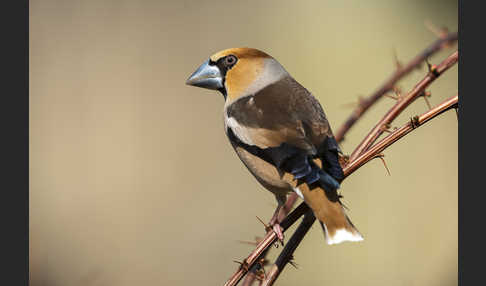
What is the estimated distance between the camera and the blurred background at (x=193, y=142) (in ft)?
13.2

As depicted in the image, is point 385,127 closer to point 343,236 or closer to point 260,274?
point 343,236

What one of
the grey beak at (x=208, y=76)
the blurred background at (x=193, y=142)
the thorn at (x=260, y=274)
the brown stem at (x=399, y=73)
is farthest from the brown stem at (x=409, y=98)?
the blurred background at (x=193, y=142)

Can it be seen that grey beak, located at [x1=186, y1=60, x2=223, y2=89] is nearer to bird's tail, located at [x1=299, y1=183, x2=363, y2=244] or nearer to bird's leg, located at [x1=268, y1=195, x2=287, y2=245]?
bird's leg, located at [x1=268, y1=195, x2=287, y2=245]

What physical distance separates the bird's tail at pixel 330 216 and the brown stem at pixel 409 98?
0.28 metres

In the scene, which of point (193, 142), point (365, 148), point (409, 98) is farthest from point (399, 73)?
point (193, 142)

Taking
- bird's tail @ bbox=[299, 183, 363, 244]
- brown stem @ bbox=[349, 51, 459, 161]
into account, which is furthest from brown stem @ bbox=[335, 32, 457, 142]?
bird's tail @ bbox=[299, 183, 363, 244]

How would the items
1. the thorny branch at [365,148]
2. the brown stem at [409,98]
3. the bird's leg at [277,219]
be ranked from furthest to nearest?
the bird's leg at [277,219] < the brown stem at [409,98] < the thorny branch at [365,148]

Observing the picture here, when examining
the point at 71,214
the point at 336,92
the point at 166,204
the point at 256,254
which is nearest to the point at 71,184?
the point at 71,214

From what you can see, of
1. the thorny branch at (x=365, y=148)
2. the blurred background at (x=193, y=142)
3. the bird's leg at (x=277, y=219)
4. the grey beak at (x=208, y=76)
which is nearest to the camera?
the thorny branch at (x=365, y=148)

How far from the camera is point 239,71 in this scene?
289cm

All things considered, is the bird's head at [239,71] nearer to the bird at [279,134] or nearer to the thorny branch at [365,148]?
the bird at [279,134]

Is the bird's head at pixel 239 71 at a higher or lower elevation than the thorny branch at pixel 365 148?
higher

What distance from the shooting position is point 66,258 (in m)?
3.39

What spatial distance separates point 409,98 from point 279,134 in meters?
0.64
